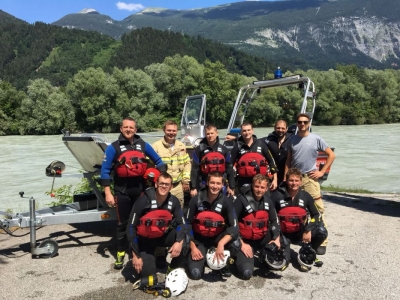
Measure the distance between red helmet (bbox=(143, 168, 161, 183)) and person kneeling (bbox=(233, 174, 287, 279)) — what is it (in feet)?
3.13

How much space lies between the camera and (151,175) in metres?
4.57

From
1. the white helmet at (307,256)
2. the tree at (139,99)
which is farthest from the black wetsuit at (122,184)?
the tree at (139,99)

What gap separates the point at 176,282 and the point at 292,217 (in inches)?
62.1

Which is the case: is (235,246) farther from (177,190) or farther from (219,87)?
(219,87)

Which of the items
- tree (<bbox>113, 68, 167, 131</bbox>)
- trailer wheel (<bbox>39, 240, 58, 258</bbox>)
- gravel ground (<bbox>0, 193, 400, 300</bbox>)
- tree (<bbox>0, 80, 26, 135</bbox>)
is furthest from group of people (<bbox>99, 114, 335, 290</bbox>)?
tree (<bbox>0, 80, 26, 135</bbox>)

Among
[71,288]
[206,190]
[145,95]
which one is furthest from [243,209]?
[145,95]

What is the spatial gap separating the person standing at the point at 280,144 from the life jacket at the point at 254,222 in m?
1.39

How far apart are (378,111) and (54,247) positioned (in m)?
50.1

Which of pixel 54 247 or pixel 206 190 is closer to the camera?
pixel 206 190

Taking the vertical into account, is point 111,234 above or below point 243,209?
below

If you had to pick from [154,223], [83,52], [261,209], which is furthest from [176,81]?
[83,52]

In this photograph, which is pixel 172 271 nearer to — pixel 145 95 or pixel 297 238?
pixel 297 238

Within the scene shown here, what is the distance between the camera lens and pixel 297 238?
4.82m

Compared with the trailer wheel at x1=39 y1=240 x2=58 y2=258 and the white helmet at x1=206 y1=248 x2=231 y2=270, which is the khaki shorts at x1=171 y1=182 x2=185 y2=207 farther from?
the trailer wheel at x1=39 y1=240 x2=58 y2=258
